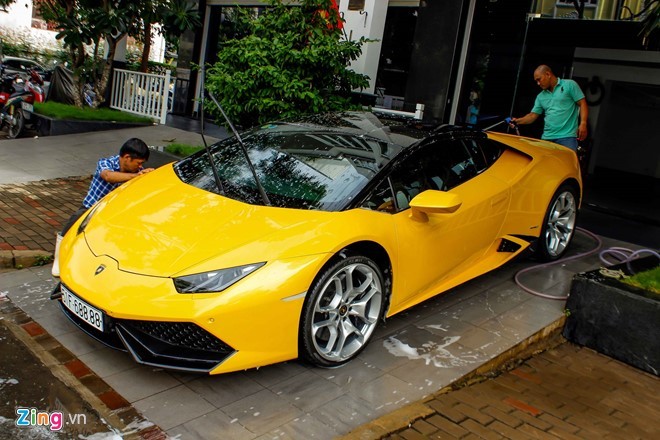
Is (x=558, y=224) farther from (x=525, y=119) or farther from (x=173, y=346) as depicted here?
(x=173, y=346)

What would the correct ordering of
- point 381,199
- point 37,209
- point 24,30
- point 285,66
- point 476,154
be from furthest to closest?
1. point 24,30
2. point 285,66
3. point 37,209
4. point 476,154
5. point 381,199

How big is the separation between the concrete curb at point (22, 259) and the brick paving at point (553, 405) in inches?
132

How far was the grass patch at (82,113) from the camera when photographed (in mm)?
11539

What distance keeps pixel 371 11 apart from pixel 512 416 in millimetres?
8016

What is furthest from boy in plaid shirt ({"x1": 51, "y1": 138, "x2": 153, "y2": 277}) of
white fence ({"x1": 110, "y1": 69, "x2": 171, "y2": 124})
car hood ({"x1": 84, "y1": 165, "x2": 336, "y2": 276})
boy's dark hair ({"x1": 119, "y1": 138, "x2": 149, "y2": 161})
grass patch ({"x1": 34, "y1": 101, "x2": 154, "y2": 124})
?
white fence ({"x1": 110, "y1": 69, "x2": 171, "y2": 124})

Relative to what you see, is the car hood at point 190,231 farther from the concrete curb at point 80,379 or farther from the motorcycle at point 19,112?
the motorcycle at point 19,112

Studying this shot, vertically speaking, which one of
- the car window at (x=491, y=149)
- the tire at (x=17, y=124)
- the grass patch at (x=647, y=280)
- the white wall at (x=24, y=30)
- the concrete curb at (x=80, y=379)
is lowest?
the concrete curb at (x=80, y=379)

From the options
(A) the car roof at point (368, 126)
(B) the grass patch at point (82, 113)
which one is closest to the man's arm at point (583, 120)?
(A) the car roof at point (368, 126)

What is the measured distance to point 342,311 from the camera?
3.79m

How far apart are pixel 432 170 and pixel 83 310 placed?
2.48 m

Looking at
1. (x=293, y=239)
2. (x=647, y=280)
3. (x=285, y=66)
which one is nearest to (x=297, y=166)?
(x=293, y=239)

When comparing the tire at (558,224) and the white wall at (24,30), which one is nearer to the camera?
the tire at (558,224)

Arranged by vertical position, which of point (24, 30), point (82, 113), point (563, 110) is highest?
point (24, 30)

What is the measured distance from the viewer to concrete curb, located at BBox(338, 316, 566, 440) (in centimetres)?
323
